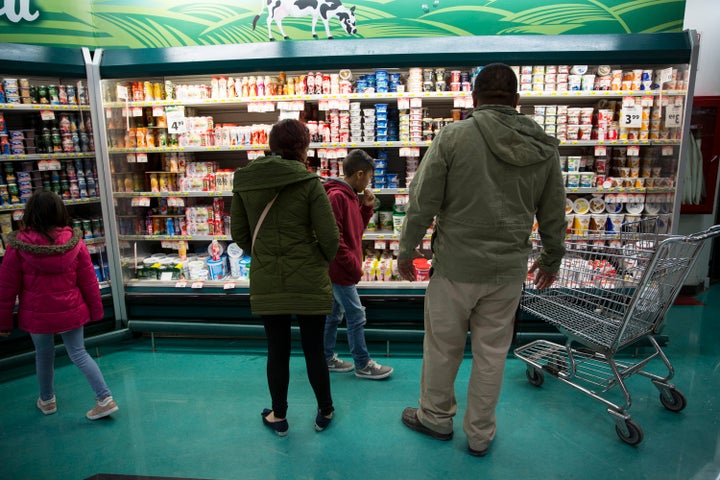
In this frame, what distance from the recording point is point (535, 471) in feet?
8.36

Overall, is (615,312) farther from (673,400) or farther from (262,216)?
(262,216)

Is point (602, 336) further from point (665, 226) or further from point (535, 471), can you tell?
point (665, 226)

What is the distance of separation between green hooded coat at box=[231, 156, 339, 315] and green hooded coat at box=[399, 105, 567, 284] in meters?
0.48

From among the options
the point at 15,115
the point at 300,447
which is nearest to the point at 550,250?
the point at 300,447

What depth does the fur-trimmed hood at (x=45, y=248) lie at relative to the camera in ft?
9.50

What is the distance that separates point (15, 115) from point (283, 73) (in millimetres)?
2509

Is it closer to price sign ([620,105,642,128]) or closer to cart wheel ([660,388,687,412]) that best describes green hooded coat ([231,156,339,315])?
cart wheel ([660,388,687,412])

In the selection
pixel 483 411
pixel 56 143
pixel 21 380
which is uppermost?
pixel 56 143

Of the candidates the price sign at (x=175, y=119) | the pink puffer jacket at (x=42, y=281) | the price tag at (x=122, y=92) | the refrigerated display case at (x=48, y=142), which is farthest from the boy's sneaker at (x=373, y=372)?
the price tag at (x=122, y=92)

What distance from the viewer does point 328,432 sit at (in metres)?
2.93

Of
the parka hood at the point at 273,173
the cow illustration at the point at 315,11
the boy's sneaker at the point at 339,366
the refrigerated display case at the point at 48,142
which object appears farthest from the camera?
the cow illustration at the point at 315,11

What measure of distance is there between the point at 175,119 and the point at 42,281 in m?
1.89

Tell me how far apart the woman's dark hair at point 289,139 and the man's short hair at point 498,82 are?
935 mm

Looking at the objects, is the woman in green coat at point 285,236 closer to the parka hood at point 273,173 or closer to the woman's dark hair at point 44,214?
the parka hood at point 273,173
